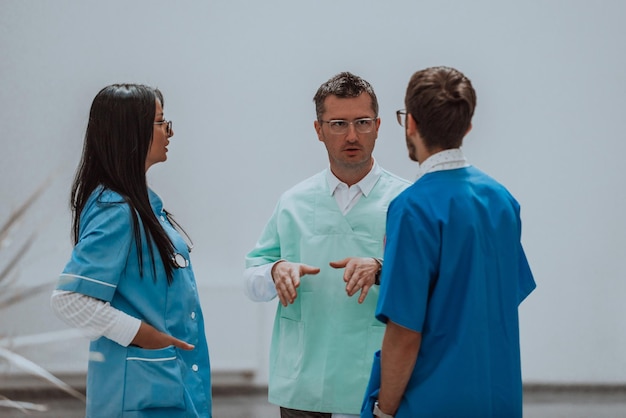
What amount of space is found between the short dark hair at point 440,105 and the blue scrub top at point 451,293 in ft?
0.21

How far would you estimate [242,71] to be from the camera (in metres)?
4.35

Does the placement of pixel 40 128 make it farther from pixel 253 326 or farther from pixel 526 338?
pixel 526 338

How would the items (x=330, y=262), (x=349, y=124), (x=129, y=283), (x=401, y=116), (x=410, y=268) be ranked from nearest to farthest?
(x=410, y=268) < (x=401, y=116) < (x=129, y=283) < (x=330, y=262) < (x=349, y=124)

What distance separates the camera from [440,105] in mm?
1408

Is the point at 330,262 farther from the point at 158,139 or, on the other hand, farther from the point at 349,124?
the point at 158,139

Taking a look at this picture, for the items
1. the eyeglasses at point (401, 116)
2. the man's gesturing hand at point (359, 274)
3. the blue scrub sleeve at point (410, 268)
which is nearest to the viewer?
the blue scrub sleeve at point (410, 268)

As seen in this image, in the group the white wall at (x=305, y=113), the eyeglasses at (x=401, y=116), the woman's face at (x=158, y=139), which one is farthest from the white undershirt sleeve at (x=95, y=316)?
the white wall at (x=305, y=113)

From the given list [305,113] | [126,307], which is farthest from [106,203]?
[305,113]

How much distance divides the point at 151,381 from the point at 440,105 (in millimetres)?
779

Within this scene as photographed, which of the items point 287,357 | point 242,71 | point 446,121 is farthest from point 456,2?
point 446,121

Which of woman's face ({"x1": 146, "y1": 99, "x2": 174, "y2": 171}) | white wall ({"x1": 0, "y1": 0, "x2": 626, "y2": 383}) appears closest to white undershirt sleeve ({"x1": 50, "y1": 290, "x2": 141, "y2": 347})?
woman's face ({"x1": 146, "y1": 99, "x2": 174, "y2": 171})

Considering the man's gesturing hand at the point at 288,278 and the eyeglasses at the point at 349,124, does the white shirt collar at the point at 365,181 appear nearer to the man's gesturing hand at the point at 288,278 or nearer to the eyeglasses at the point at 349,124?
the eyeglasses at the point at 349,124

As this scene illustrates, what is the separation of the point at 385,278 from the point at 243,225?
304 centimetres

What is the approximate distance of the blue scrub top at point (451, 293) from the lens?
139 centimetres
